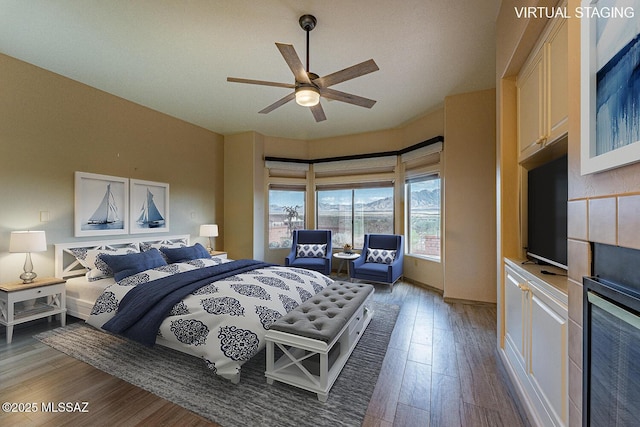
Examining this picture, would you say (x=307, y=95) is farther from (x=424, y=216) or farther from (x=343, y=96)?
(x=424, y=216)

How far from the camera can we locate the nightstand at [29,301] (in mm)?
2558

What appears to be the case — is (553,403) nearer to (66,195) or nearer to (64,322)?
(64,322)

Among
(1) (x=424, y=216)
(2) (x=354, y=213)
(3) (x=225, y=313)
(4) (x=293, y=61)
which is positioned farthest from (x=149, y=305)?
(1) (x=424, y=216)

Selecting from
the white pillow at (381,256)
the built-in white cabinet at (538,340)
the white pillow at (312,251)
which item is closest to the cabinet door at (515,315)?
the built-in white cabinet at (538,340)

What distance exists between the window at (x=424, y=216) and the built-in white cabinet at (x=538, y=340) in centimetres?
248

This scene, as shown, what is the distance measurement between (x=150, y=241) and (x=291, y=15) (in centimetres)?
379

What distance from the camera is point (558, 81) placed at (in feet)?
4.80

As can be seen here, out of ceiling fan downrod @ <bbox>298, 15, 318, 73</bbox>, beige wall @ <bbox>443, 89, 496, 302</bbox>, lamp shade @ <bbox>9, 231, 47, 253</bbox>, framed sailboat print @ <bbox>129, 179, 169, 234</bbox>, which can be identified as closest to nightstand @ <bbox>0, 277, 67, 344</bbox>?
lamp shade @ <bbox>9, 231, 47, 253</bbox>

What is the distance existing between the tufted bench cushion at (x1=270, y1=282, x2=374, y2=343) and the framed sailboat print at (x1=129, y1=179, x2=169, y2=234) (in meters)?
3.22

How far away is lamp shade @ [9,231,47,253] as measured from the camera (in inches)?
103

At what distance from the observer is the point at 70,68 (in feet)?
10.00

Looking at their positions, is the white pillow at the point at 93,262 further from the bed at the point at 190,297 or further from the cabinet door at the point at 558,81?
the cabinet door at the point at 558,81

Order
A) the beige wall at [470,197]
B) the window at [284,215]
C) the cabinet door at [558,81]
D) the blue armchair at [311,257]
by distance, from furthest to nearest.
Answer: the window at [284,215], the blue armchair at [311,257], the beige wall at [470,197], the cabinet door at [558,81]

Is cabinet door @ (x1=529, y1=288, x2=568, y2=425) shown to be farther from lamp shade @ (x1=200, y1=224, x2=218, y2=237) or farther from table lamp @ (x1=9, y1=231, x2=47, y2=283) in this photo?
lamp shade @ (x1=200, y1=224, x2=218, y2=237)
